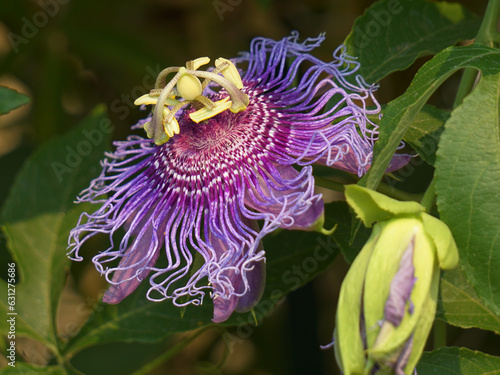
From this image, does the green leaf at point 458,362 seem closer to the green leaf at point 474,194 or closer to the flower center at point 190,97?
the green leaf at point 474,194

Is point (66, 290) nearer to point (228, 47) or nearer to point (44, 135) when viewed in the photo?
point (44, 135)

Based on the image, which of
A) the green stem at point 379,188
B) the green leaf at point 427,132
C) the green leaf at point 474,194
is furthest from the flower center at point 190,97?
the green leaf at point 474,194

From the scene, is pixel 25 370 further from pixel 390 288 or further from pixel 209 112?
pixel 390 288

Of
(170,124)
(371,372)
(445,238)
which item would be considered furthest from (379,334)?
(170,124)

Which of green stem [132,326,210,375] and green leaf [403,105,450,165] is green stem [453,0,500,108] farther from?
green stem [132,326,210,375]

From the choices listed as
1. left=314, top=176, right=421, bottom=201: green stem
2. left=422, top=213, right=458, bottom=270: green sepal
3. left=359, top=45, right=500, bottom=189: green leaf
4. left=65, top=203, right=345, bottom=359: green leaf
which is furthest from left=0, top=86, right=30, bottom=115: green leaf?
left=422, top=213, right=458, bottom=270: green sepal

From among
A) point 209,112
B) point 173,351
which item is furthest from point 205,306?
point 209,112
